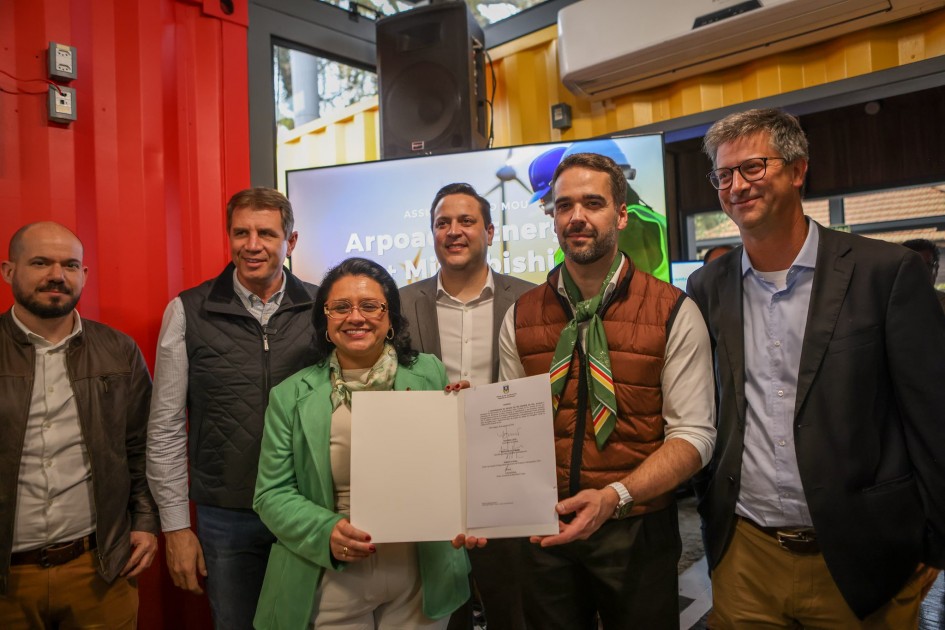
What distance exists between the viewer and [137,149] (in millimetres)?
2820

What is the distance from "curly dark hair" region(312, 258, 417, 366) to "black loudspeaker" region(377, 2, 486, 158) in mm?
1520

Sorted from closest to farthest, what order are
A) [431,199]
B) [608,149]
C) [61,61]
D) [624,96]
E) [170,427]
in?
[170,427], [61,61], [608,149], [431,199], [624,96]

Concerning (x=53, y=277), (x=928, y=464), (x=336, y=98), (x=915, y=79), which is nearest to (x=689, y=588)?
(x=928, y=464)

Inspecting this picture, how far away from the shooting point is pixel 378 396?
1645 millimetres

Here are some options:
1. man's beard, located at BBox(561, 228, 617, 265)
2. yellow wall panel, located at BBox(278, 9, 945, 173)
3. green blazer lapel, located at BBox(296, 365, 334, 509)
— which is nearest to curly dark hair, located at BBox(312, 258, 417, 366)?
green blazer lapel, located at BBox(296, 365, 334, 509)

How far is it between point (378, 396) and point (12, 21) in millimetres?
2302

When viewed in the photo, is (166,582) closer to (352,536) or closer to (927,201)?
(352,536)

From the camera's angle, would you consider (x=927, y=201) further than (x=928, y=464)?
Yes

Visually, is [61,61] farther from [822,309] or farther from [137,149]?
[822,309]

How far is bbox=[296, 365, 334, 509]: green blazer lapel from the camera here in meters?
1.71

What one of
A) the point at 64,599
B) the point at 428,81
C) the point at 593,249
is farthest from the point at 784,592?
the point at 428,81

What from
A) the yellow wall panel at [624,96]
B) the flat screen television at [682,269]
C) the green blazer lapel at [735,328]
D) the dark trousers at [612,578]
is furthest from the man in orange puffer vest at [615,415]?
the flat screen television at [682,269]

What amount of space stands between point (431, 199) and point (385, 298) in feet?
4.53

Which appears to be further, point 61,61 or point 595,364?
point 61,61
